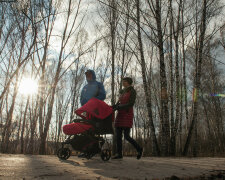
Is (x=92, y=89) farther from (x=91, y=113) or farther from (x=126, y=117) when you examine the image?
(x=126, y=117)

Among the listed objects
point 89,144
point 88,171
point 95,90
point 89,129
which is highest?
point 95,90

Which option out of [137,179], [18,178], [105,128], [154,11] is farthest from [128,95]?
[154,11]

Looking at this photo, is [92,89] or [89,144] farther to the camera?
[92,89]

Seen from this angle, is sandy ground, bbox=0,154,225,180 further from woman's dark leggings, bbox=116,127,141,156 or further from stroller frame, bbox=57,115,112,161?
Answer: woman's dark leggings, bbox=116,127,141,156

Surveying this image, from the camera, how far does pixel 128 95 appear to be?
12.9ft

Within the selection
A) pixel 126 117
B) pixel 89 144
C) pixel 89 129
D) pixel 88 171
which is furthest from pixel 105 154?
pixel 88 171

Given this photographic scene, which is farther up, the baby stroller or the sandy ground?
the baby stroller

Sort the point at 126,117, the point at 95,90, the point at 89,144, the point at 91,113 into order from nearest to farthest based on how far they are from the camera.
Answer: the point at 91,113, the point at 89,144, the point at 126,117, the point at 95,90

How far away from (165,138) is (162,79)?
1.96m

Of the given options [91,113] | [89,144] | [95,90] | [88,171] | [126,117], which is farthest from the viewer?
[95,90]

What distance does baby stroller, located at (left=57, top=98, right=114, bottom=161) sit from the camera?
335 centimetres

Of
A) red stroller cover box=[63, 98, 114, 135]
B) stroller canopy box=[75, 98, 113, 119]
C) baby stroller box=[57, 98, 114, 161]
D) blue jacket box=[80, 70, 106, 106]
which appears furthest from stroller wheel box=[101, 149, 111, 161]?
blue jacket box=[80, 70, 106, 106]

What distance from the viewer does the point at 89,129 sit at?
3457 millimetres

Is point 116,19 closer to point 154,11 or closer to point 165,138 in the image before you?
point 154,11
